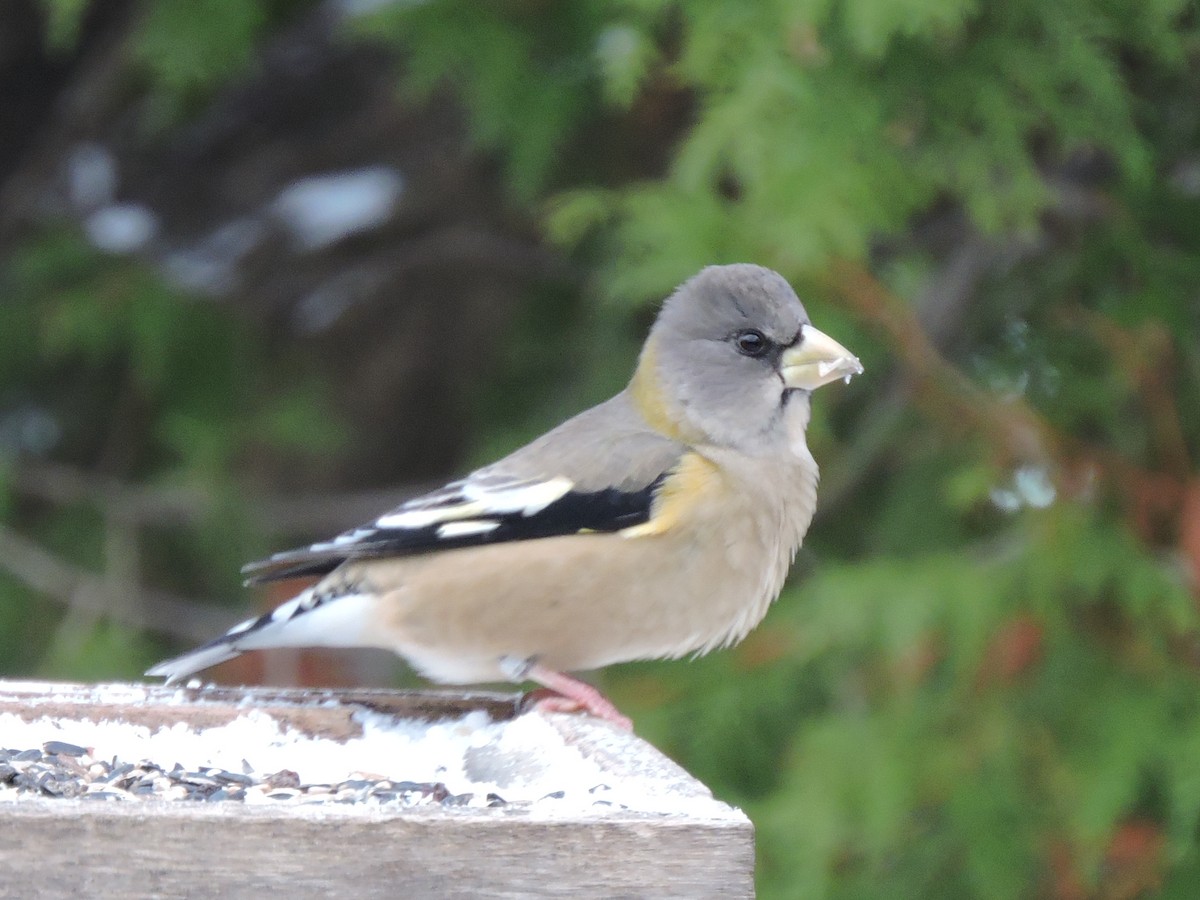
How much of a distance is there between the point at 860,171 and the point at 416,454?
10.8ft

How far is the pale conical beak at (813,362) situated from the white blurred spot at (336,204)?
2800mm

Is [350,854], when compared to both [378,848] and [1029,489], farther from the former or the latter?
[1029,489]

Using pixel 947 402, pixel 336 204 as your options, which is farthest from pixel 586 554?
pixel 336 204

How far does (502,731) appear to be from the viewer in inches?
107

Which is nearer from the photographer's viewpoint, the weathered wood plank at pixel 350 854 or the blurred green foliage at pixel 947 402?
the weathered wood plank at pixel 350 854

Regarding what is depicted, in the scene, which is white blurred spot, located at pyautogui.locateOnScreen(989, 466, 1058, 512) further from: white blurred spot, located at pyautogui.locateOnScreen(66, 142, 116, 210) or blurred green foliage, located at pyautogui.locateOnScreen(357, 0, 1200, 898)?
white blurred spot, located at pyautogui.locateOnScreen(66, 142, 116, 210)

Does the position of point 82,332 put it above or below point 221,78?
below

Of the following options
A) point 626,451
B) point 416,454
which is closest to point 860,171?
point 626,451

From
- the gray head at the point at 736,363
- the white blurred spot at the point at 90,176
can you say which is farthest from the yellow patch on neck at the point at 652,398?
the white blurred spot at the point at 90,176

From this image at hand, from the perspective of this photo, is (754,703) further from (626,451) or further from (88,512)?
(88,512)

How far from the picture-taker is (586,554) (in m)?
3.11

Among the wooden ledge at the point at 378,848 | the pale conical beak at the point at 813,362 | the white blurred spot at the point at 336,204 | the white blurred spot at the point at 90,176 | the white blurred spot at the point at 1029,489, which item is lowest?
the white blurred spot at the point at 1029,489

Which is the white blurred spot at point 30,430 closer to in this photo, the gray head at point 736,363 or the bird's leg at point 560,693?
the gray head at point 736,363

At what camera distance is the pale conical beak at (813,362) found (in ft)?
10.6
